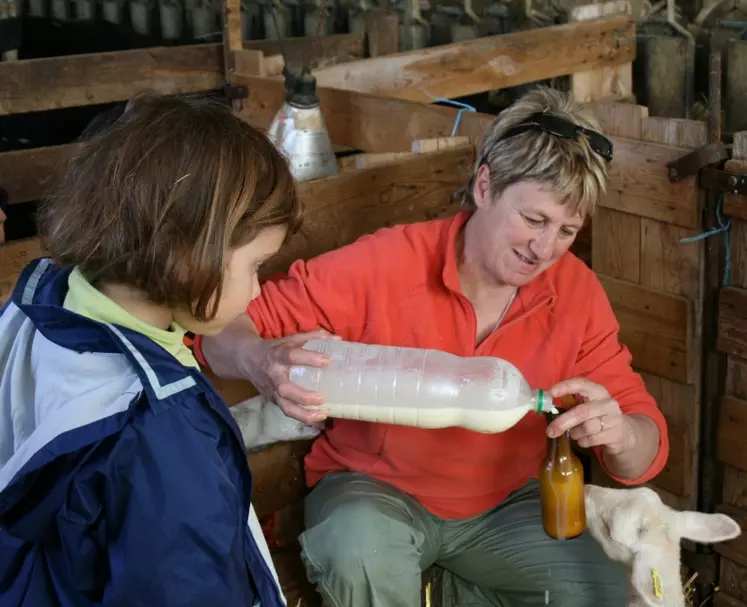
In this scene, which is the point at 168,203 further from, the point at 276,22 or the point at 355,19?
the point at 276,22

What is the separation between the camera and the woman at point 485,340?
77.9 inches

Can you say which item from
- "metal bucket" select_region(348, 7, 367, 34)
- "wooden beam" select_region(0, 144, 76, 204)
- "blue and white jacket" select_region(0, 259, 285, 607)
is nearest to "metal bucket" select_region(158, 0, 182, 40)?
"metal bucket" select_region(348, 7, 367, 34)

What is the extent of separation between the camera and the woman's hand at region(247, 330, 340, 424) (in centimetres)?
175

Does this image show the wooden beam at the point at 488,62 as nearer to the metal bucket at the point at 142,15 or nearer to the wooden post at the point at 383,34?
the wooden post at the point at 383,34

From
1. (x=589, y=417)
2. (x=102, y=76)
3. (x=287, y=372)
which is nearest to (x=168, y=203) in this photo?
(x=287, y=372)

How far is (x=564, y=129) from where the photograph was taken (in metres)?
1.99

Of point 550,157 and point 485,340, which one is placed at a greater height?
point 550,157

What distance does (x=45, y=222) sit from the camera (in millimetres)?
1430

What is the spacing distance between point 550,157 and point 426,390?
0.54 m

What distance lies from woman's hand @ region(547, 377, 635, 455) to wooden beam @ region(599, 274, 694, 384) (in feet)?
2.56

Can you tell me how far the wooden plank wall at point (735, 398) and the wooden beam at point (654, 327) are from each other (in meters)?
0.10

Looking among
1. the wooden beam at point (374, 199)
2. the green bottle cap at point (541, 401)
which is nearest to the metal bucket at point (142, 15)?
the wooden beam at point (374, 199)

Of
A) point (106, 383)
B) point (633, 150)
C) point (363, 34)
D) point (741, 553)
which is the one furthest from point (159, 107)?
point (363, 34)

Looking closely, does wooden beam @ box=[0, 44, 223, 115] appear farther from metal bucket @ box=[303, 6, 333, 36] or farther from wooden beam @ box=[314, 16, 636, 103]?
metal bucket @ box=[303, 6, 333, 36]
